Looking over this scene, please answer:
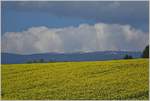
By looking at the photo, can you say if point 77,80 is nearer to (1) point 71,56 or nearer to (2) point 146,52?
(1) point 71,56

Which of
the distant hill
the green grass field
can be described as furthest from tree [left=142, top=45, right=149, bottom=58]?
the green grass field

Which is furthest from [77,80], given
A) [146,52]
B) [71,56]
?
[146,52]

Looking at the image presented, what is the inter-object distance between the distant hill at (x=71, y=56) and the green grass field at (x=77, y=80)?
0.19 m

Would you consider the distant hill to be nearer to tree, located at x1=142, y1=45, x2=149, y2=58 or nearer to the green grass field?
tree, located at x1=142, y1=45, x2=149, y2=58

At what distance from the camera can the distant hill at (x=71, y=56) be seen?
1176 cm

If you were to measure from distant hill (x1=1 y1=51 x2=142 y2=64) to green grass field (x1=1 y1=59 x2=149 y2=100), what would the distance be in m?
0.19

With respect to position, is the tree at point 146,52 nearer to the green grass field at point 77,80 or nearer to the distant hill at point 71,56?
the distant hill at point 71,56

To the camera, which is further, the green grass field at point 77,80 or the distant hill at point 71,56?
the distant hill at point 71,56

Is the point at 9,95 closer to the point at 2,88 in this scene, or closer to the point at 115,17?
the point at 2,88

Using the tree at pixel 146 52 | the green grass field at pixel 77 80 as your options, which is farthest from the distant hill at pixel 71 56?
the green grass field at pixel 77 80

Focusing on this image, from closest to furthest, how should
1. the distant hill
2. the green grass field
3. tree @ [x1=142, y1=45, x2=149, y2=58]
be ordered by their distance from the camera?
the green grass field, tree @ [x1=142, y1=45, x2=149, y2=58], the distant hill

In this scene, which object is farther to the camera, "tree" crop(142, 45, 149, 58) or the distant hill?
the distant hill

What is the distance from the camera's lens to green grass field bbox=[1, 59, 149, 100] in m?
11.0

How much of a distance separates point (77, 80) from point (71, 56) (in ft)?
1.94
